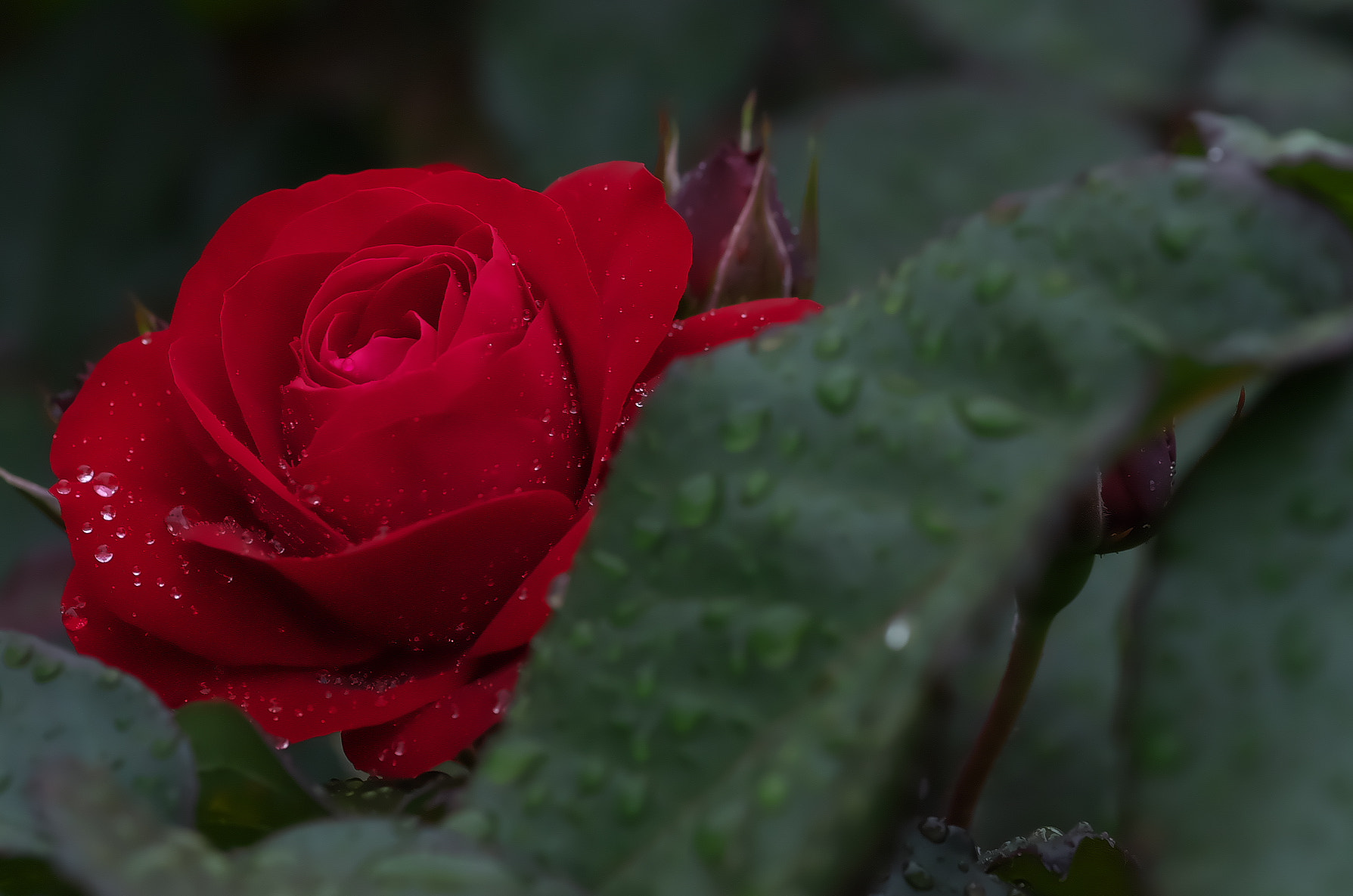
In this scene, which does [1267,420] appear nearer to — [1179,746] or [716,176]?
[1179,746]

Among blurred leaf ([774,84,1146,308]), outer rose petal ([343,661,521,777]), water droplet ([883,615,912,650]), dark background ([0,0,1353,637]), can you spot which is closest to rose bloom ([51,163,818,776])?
outer rose petal ([343,661,521,777])

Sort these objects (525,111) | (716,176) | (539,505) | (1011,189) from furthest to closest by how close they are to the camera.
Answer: (525,111) → (1011,189) → (716,176) → (539,505)

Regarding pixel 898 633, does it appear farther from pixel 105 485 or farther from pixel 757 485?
pixel 105 485

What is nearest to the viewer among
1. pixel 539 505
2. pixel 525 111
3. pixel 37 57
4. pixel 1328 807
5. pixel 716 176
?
pixel 1328 807

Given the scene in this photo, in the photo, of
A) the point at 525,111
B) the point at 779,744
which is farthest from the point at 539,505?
the point at 525,111

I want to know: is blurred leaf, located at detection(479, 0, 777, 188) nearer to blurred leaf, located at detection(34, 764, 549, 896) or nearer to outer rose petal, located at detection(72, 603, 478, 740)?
outer rose petal, located at detection(72, 603, 478, 740)

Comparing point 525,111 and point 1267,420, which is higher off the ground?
point 1267,420

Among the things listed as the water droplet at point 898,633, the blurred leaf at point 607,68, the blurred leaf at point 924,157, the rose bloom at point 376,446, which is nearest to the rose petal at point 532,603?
the rose bloom at point 376,446
